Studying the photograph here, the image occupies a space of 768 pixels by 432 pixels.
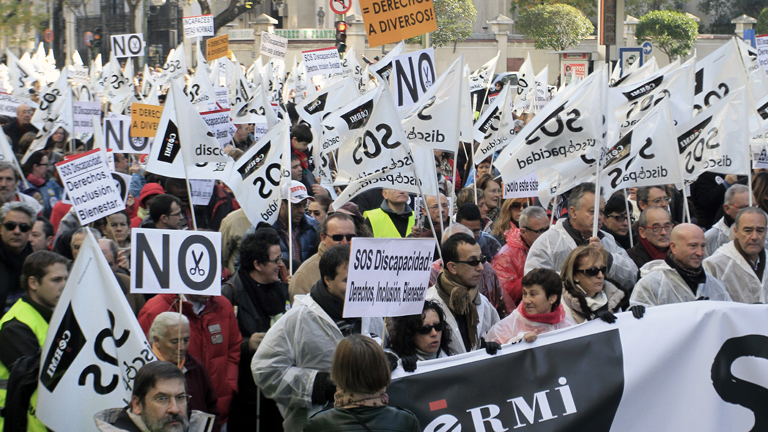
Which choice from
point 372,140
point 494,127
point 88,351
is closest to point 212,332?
point 88,351

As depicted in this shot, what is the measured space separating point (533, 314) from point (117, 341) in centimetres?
Answer: 227

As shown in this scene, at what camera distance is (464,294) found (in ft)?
16.3

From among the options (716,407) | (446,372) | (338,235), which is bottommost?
(716,407)

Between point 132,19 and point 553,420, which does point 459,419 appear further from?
point 132,19

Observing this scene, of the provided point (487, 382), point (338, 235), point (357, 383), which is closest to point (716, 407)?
point (487, 382)

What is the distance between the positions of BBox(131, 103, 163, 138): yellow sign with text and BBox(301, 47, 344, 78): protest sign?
17.4 ft

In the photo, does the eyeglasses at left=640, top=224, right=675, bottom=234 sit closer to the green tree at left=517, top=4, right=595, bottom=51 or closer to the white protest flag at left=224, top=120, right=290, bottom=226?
the white protest flag at left=224, top=120, right=290, bottom=226

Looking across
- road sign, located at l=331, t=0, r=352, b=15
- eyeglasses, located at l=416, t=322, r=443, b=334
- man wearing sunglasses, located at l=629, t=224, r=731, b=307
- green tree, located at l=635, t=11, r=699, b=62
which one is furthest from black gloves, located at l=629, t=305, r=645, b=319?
green tree, located at l=635, t=11, r=699, b=62

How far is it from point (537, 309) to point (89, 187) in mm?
4050

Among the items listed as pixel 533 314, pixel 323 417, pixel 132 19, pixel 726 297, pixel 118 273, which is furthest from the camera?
pixel 132 19

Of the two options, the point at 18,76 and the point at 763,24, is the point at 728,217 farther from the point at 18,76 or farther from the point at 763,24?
the point at 763,24

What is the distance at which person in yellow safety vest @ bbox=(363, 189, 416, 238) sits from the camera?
24.5 feet

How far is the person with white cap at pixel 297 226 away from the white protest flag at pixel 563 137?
180cm

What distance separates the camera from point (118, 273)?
236 inches
